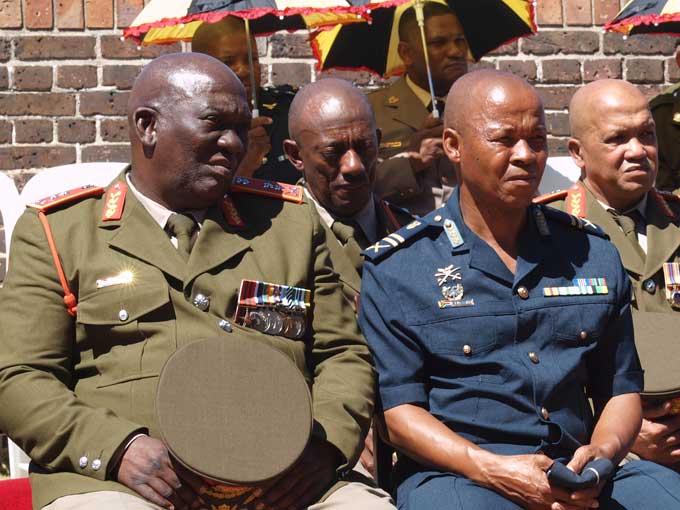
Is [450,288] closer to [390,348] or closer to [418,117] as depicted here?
[390,348]

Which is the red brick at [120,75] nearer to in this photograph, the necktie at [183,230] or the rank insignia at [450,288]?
the necktie at [183,230]

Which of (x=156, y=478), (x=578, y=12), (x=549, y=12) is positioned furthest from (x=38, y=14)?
(x=156, y=478)

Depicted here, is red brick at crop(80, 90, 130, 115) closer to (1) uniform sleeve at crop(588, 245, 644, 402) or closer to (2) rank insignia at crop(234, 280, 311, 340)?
(2) rank insignia at crop(234, 280, 311, 340)

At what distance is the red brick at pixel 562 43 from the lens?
6.18 metres

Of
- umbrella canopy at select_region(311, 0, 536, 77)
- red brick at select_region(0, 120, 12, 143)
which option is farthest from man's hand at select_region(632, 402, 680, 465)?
red brick at select_region(0, 120, 12, 143)

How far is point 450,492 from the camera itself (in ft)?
10.2

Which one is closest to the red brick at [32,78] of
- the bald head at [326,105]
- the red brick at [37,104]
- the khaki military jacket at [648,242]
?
the red brick at [37,104]

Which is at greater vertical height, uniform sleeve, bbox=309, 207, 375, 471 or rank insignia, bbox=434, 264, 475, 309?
rank insignia, bbox=434, 264, 475, 309

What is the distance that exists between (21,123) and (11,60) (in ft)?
0.98

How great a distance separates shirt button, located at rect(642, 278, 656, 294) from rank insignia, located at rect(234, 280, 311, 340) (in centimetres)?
126

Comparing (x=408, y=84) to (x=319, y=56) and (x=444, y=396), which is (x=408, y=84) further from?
(x=444, y=396)

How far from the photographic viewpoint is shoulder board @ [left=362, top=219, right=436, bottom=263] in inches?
134

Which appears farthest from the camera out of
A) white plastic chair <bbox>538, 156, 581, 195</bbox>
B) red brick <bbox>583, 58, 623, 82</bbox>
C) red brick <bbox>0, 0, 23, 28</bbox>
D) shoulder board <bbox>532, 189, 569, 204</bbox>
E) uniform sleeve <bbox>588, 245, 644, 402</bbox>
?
red brick <bbox>583, 58, 623, 82</bbox>

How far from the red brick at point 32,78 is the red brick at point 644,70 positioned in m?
2.90
